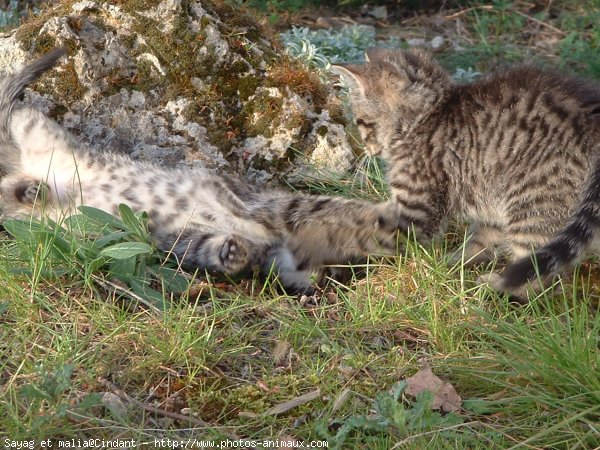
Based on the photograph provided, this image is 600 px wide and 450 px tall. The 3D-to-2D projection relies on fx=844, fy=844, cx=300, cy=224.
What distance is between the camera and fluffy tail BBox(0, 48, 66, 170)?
4586 millimetres

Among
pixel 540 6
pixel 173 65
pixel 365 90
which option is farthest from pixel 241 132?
pixel 540 6

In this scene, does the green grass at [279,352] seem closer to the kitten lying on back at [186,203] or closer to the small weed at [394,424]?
the small weed at [394,424]

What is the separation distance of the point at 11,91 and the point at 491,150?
2.63m

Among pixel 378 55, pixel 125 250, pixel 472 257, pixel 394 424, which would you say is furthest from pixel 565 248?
pixel 125 250

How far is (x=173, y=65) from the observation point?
5.14m

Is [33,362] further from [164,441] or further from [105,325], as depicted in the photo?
[164,441]

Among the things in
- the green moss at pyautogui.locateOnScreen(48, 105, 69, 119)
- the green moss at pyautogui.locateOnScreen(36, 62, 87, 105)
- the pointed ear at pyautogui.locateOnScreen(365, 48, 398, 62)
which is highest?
the pointed ear at pyautogui.locateOnScreen(365, 48, 398, 62)

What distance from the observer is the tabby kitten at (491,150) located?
3.92m

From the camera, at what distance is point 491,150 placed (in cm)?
416

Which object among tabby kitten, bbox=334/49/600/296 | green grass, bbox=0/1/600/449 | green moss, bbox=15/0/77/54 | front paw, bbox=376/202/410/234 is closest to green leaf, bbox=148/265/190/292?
green grass, bbox=0/1/600/449

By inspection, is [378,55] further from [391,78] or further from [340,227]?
[340,227]

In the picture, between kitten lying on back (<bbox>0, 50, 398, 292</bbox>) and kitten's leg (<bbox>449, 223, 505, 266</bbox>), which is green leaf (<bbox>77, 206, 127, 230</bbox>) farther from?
kitten's leg (<bbox>449, 223, 505, 266</bbox>)

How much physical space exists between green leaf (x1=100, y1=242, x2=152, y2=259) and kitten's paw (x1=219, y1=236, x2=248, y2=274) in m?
0.46

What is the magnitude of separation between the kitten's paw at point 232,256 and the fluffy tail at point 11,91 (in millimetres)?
1444
